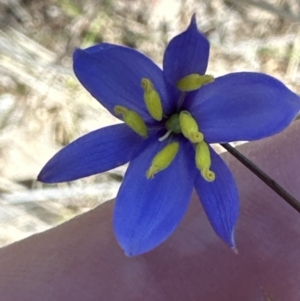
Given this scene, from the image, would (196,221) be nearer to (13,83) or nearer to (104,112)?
(104,112)

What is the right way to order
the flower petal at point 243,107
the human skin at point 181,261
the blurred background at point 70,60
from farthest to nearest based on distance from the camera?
the blurred background at point 70,60, the human skin at point 181,261, the flower petal at point 243,107

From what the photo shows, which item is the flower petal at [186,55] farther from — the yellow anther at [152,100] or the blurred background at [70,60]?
the blurred background at [70,60]

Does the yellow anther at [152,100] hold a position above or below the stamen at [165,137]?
above

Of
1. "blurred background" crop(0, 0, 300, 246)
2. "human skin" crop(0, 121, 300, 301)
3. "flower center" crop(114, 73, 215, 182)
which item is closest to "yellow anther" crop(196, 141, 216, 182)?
"flower center" crop(114, 73, 215, 182)

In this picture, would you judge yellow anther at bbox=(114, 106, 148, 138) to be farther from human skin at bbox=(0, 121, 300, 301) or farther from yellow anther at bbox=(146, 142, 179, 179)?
human skin at bbox=(0, 121, 300, 301)

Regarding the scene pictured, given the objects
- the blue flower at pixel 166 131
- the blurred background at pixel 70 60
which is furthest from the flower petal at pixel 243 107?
the blurred background at pixel 70 60

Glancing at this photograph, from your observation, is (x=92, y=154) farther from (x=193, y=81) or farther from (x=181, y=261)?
(x=181, y=261)

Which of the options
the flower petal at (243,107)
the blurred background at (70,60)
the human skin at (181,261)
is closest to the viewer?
the flower petal at (243,107)
